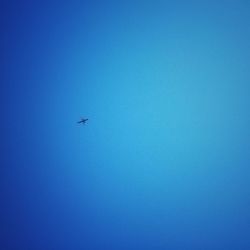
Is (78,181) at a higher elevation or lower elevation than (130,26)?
lower

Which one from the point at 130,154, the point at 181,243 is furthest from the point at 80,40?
the point at 181,243

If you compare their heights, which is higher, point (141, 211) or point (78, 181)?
point (78, 181)

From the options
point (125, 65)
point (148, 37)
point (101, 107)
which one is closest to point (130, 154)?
point (101, 107)

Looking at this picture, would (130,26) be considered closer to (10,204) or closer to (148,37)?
(148,37)

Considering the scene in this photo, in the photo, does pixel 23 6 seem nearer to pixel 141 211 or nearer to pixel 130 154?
pixel 130 154

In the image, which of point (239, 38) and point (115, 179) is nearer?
point (239, 38)

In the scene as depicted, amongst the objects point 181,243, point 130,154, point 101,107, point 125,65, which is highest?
point 125,65
